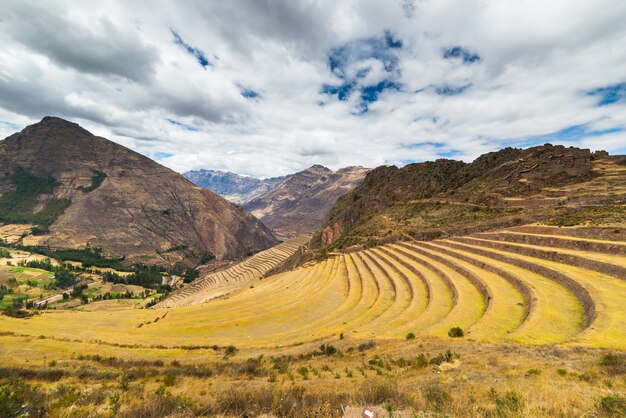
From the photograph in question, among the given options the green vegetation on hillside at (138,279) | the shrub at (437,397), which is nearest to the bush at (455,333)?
the shrub at (437,397)

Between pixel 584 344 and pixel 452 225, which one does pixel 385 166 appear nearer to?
pixel 452 225

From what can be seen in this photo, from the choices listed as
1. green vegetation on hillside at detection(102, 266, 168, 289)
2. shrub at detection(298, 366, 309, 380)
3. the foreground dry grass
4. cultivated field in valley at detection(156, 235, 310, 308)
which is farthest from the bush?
green vegetation on hillside at detection(102, 266, 168, 289)

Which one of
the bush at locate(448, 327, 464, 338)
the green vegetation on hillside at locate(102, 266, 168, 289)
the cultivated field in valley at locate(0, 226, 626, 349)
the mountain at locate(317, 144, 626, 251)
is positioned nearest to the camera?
the cultivated field in valley at locate(0, 226, 626, 349)

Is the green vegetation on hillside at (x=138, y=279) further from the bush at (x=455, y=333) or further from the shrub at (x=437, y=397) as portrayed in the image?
the shrub at (x=437, y=397)

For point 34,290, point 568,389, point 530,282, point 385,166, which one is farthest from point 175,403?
point 34,290

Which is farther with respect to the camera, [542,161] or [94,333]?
[542,161]

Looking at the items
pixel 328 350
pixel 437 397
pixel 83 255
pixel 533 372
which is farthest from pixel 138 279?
pixel 533 372

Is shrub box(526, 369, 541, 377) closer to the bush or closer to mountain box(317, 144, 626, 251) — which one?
the bush
